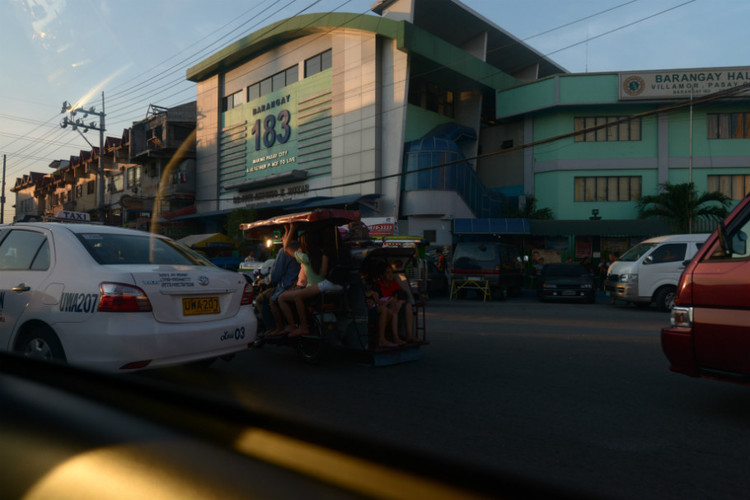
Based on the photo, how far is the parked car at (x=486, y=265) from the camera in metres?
18.7

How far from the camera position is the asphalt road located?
329cm

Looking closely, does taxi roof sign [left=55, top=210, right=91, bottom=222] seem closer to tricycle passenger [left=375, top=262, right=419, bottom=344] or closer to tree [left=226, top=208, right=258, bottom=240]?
tricycle passenger [left=375, top=262, right=419, bottom=344]

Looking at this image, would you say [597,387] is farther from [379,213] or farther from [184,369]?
[379,213]

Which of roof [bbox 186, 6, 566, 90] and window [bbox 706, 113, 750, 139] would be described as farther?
roof [bbox 186, 6, 566, 90]

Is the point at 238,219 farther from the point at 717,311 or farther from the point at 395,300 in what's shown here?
the point at 717,311

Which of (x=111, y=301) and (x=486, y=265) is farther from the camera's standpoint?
(x=486, y=265)

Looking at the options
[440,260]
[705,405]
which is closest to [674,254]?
[440,260]

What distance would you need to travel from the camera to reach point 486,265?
740 inches

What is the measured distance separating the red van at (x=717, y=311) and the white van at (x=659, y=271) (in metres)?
10.3

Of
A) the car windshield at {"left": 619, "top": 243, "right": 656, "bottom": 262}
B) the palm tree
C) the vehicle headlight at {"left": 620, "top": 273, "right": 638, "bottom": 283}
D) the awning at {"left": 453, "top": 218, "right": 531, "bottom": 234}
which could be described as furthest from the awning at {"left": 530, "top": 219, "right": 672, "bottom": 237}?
the vehicle headlight at {"left": 620, "top": 273, "right": 638, "bottom": 283}

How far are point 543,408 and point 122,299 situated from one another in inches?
143

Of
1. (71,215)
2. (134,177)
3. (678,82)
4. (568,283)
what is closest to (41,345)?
(71,215)

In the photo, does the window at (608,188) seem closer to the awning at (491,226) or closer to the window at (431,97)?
the awning at (491,226)

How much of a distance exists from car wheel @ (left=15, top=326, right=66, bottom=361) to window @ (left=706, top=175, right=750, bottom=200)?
28050 millimetres
